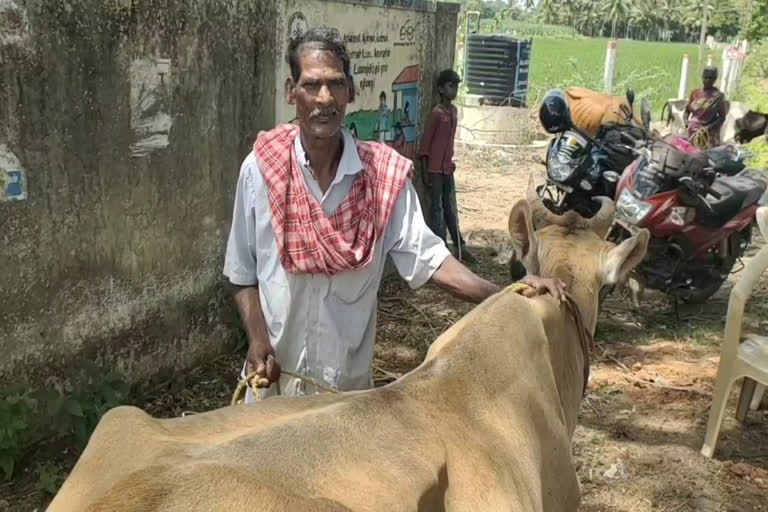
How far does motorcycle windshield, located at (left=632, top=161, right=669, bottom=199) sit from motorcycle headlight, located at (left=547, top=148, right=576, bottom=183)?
0.86 m

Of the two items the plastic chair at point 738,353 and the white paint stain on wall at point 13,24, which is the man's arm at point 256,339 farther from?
the plastic chair at point 738,353

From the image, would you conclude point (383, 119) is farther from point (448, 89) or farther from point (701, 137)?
point (701, 137)

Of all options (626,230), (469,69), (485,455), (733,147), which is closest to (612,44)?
(469,69)

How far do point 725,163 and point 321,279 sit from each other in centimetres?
547

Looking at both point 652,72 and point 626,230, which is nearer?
point 626,230

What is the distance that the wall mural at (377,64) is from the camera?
5.69 meters

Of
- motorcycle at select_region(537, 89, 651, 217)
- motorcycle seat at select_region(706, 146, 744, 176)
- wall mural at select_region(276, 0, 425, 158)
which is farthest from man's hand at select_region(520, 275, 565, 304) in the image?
motorcycle seat at select_region(706, 146, 744, 176)

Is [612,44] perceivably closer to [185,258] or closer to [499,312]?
[185,258]

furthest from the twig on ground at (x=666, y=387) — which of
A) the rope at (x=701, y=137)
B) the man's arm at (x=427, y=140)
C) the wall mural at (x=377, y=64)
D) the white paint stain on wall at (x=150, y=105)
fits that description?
the rope at (x=701, y=137)

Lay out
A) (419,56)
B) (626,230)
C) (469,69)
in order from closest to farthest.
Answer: (626,230) → (419,56) → (469,69)

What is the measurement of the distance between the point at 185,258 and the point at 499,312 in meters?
2.84

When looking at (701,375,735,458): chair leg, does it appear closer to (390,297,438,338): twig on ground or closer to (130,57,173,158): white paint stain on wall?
(390,297,438,338): twig on ground

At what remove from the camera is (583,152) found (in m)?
7.09

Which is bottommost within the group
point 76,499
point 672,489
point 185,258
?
point 672,489
